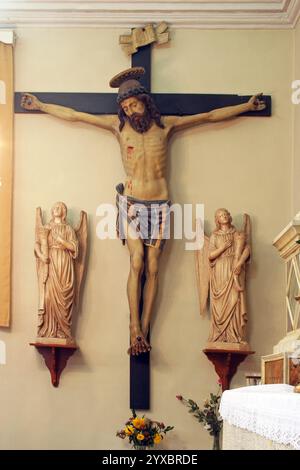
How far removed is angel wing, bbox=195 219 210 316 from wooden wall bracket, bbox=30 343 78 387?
3.43 ft

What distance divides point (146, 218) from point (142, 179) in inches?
12.3

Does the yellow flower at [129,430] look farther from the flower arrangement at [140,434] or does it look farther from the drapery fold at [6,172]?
the drapery fold at [6,172]

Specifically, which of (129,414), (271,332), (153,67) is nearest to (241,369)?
(271,332)

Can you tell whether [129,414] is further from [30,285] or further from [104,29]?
[104,29]

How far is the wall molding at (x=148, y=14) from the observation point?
7.91 metres

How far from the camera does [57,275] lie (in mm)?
7496

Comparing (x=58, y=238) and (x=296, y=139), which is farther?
(x=296, y=139)

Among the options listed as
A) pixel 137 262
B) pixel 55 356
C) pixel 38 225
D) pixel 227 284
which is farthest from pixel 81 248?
pixel 227 284

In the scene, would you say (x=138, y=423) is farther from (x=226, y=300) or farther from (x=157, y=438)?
(x=226, y=300)

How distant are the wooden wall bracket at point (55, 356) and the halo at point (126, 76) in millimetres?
2051

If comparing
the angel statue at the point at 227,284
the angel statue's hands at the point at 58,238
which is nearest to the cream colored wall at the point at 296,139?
the angel statue at the point at 227,284

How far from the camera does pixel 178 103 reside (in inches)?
309

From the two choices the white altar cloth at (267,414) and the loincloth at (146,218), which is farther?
the loincloth at (146,218)

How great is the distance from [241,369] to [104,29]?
2987mm
